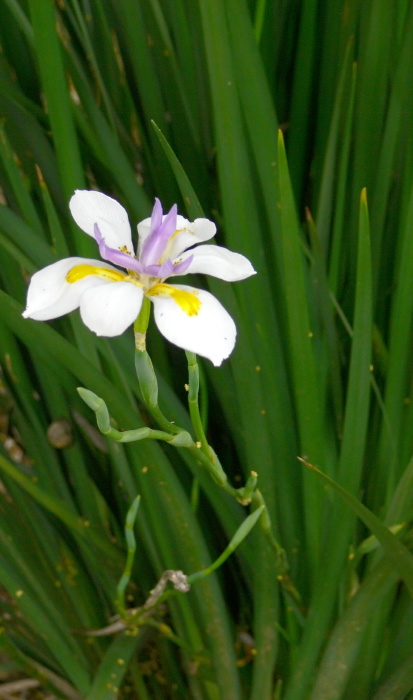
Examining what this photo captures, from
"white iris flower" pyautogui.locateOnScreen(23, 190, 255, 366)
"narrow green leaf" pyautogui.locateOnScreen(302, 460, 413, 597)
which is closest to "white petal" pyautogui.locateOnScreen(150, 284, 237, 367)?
"white iris flower" pyautogui.locateOnScreen(23, 190, 255, 366)

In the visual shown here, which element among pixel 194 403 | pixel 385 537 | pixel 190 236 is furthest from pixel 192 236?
pixel 385 537

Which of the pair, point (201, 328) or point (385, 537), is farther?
point (385, 537)

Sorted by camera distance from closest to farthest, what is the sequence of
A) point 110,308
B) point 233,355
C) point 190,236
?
1. point 110,308
2. point 190,236
3. point 233,355

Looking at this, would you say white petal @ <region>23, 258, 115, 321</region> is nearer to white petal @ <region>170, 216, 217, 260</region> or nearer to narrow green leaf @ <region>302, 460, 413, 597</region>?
white petal @ <region>170, 216, 217, 260</region>

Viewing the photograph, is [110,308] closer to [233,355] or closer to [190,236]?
[190,236]

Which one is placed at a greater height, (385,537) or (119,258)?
(119,258)

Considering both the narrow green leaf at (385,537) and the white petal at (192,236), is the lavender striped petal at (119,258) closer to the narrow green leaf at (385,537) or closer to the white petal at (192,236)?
the white petal at (192,236)

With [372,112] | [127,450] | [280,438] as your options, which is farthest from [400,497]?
[372,112]
